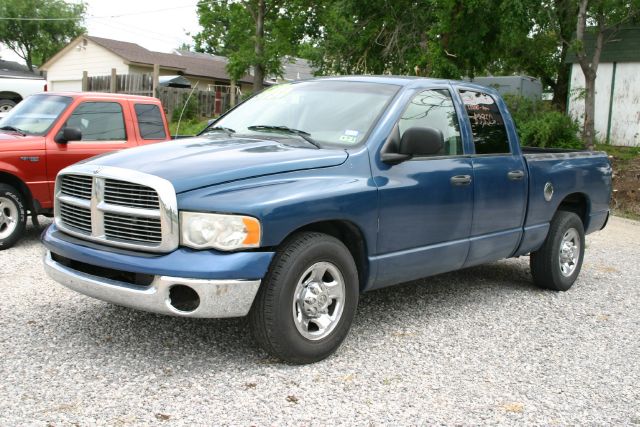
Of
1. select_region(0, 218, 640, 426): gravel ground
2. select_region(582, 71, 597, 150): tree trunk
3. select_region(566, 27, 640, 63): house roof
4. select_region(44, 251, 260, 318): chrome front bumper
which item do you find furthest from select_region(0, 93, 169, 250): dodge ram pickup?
select_region(566, 27, 640, 63): house roof

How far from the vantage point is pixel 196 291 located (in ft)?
13.2

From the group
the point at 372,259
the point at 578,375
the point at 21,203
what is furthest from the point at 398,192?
the point at 21,203

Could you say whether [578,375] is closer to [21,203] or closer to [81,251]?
[81,251]

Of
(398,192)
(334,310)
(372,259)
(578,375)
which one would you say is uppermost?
(398,192)

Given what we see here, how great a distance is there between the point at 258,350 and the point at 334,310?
0.59 meters

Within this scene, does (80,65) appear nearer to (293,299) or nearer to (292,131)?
(292,131)

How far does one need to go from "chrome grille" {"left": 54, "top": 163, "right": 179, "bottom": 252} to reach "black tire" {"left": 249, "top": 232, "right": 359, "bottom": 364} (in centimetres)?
64

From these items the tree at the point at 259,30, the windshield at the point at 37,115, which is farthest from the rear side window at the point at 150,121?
the tree at the point at 259,30

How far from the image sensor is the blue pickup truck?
4.10m

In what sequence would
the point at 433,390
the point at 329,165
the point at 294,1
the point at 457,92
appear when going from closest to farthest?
1. the point at 433,390
2. the point at 329,165
3. the point at 457,92
4. the point at 294,1

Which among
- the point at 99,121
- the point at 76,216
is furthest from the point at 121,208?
the point at 99,121

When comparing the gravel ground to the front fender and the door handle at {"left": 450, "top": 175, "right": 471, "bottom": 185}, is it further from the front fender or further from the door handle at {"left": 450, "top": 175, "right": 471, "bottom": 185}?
the door handle at {"left": 450, "top": 175, "right": 471, "bottom": 185}

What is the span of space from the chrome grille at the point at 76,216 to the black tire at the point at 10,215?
3494mm

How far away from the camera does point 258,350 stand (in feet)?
15.6
